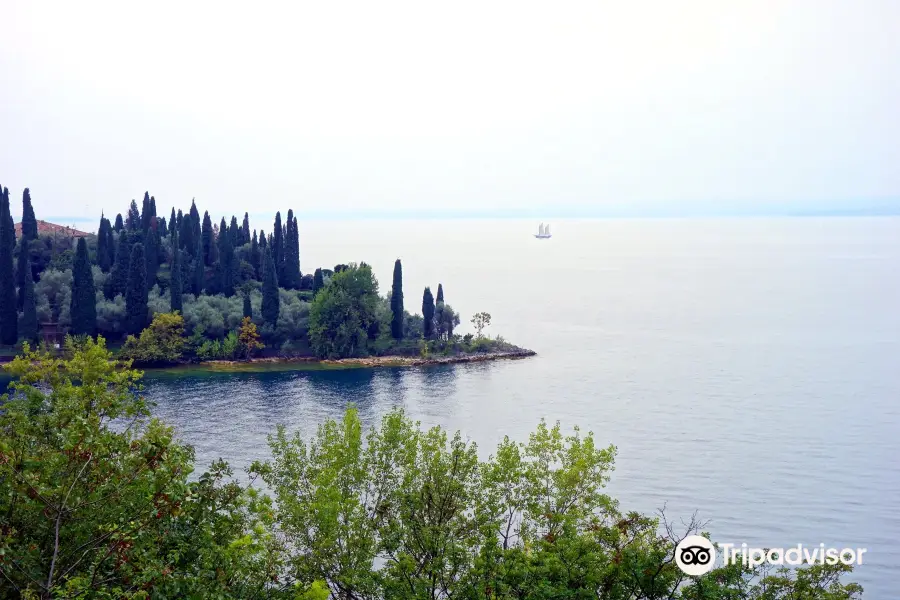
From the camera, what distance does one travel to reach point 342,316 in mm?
75000

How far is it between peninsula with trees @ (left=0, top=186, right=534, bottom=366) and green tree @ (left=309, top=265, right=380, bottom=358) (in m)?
0.11

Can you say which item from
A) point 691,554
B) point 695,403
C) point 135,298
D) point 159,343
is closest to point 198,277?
point 135,298

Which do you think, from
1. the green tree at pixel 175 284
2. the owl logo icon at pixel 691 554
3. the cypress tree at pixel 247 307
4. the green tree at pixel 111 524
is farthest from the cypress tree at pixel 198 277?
the owl logo icon at pixel 691 554

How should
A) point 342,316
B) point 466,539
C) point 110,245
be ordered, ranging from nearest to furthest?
point 466,539, point 342,316, point 110,245

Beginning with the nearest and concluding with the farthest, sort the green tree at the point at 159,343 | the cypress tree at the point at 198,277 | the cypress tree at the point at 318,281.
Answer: the green tree at the point at 159,343
the cypress tree at the point at 198,277
the cypress tree at the point at 318,281

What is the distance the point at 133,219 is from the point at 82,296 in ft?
93.6

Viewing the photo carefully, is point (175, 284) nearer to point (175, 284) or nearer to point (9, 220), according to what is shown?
point (175, 284)

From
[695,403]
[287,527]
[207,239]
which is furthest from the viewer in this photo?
[207,239]

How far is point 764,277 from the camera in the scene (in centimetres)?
15500

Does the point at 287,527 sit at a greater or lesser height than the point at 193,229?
lesser

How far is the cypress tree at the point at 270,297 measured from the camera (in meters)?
75.0

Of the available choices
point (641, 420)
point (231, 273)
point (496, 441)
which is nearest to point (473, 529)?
point (496, 441)

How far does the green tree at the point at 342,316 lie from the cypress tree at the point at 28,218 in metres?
29.2

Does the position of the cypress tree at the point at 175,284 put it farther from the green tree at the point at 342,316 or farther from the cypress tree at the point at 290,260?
the cypress tree at the point at 290,260
